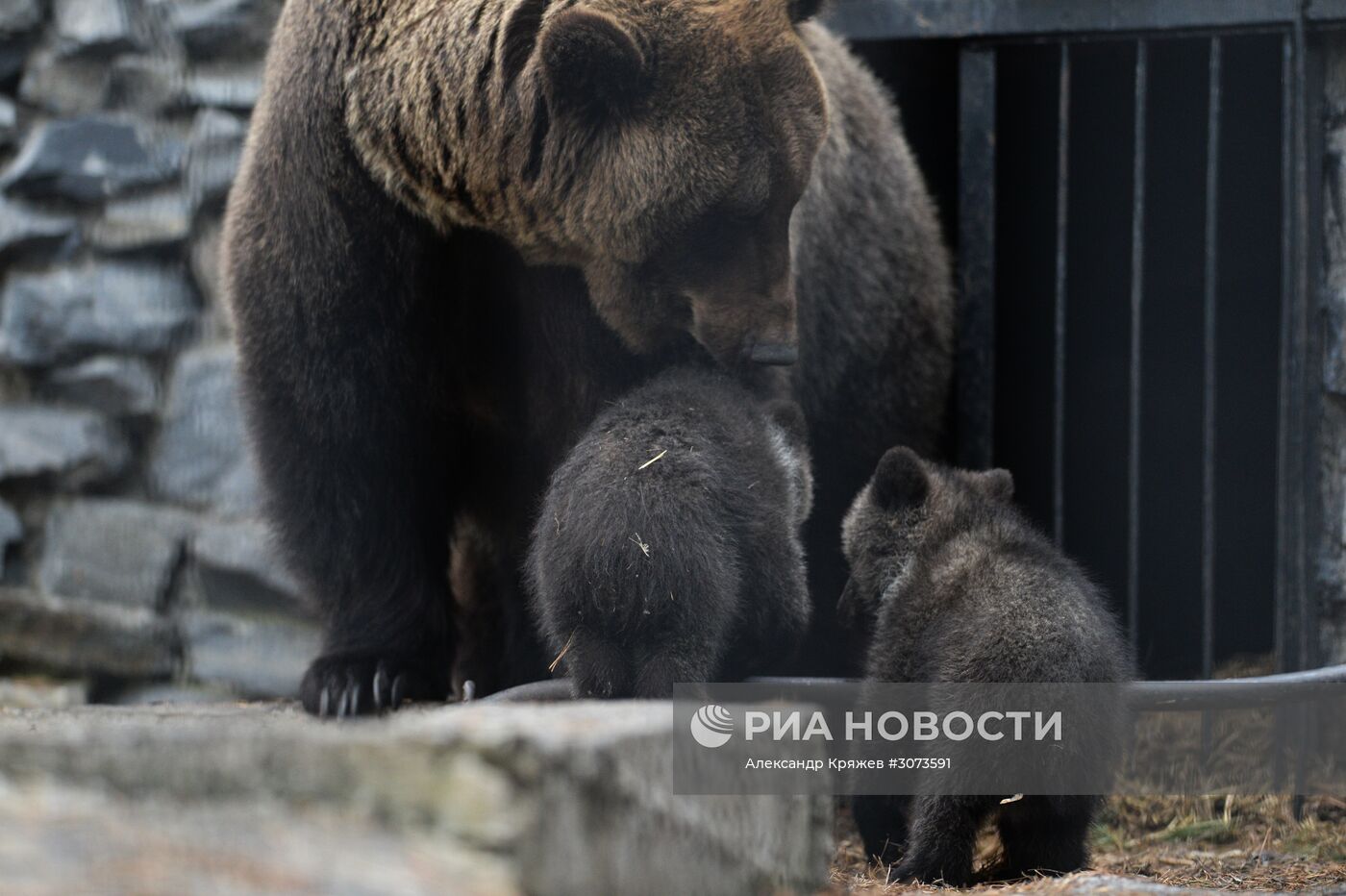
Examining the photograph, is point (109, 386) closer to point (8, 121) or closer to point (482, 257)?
point (8, 121)

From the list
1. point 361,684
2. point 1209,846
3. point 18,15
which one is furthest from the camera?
A: point 18,15

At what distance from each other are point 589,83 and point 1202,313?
3086mm

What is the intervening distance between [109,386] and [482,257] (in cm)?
282

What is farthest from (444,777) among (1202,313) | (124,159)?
(124,159)

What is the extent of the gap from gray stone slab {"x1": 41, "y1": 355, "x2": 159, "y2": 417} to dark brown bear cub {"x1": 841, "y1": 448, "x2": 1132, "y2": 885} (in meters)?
3.47

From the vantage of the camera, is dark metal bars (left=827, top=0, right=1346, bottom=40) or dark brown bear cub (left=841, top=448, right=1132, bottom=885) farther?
dark metal bars (left=827, top=0, right=1346, bottom=40)

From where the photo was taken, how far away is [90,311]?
5879mm

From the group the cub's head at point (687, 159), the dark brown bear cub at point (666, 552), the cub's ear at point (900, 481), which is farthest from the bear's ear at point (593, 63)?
the cub's ear at point (900, 481)

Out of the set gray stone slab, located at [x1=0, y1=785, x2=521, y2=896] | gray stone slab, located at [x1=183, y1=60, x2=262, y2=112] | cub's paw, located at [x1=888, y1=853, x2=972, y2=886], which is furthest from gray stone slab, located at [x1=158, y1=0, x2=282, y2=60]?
gray stone slab, located at [x1=0, y1=785, x2=521, y2=896]

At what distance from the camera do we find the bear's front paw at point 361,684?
3.91 metres

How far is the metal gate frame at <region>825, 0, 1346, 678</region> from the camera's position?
4488 mm

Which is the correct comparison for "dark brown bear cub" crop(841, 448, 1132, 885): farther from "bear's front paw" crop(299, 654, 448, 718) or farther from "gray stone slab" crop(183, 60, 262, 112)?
"gray stone slab" crop(183, 60, 262, 112)

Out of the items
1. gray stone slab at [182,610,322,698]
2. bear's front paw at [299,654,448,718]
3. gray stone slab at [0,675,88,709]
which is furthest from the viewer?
gray stone slab at [182,610,322,698]

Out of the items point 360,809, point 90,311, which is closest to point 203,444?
point 90,311
